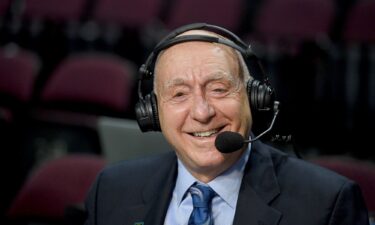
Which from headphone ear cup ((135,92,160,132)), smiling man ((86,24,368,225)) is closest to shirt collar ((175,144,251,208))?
smiling man ((86,24,368,225))

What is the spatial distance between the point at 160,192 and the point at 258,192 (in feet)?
0.89

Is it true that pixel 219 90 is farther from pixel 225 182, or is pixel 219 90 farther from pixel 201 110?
pixel 225 182

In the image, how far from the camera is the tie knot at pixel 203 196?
62.7 inches

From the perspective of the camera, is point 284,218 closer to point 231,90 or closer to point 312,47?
point 231,90

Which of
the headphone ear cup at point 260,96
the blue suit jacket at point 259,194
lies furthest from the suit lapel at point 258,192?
the headphone ear cup at point 260,96

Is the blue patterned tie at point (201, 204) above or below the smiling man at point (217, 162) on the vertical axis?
below

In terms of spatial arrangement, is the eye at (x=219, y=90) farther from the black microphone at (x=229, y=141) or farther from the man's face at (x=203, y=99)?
the black microphone at (x=229, y=141)

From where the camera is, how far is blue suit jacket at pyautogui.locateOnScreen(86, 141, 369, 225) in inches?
59.6

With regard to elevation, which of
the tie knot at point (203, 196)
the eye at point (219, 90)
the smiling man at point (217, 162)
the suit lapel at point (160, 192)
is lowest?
the suit lapel at point (160, 192)

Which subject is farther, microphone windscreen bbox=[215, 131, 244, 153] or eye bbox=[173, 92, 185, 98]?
eye bbox=[173, 92, 185, 98]

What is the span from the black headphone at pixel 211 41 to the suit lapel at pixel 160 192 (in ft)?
0.51

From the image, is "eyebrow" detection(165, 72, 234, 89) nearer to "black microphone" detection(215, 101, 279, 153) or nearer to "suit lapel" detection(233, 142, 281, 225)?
"black microphone" detection(215, 101, 279, 153)

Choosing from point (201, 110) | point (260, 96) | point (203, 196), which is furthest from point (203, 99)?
point (203, 196)

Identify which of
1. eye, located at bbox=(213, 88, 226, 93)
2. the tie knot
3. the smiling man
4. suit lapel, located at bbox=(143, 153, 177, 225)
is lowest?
suit lapel, located at bbox=(143, 153, 177, 225)
